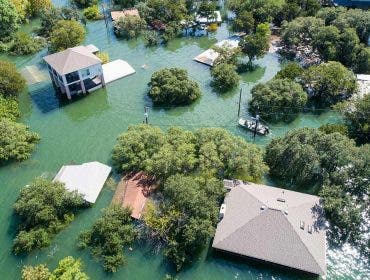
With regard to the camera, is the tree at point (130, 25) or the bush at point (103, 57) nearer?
the bush at point (103, 57)

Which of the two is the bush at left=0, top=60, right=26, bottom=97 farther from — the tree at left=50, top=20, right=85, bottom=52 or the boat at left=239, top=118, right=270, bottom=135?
the boat at left=239, top=118, right=270, bottom=135

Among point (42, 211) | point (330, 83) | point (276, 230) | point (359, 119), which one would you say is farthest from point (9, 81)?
point (359, 119)

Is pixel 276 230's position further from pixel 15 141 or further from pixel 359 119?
pixel 15 141

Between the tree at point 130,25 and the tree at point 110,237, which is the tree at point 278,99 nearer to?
the tree at point 110,237

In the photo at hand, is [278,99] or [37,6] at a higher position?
[37,6]

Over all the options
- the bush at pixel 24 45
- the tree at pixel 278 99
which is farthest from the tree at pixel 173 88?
the bush at pixel 24 45

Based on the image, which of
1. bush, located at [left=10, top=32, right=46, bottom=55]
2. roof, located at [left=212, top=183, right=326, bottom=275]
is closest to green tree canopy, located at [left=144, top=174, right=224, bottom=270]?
roof, located at [left=212, top=183, right=326, bottom=275]
